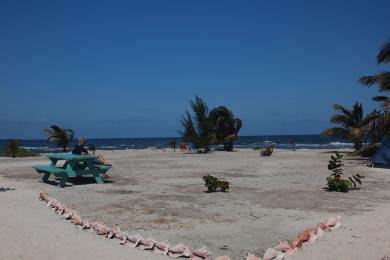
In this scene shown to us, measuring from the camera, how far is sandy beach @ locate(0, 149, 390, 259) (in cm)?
490

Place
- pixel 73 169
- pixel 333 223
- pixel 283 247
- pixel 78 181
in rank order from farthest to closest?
pixel 78 181 < pixel 73 169 < pixel 333 223 < pixel 283 247

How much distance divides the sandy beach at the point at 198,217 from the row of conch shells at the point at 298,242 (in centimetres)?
10

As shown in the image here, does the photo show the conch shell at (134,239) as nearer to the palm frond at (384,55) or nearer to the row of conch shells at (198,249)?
the row of conch shells at (198,249)

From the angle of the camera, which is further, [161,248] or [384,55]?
[384,55]

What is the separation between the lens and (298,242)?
4855 millimetres

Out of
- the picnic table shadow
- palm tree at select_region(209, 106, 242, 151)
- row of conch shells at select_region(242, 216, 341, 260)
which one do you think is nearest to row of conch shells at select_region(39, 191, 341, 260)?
row of conch shells at select_region(242, 216, 341, 260)

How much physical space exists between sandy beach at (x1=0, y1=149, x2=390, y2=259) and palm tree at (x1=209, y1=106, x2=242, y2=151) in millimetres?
21044

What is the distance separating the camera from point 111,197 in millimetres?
8930

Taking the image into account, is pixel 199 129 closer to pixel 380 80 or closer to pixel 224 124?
pixel 224 124

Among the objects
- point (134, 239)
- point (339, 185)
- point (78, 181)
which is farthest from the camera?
point (78, 181)

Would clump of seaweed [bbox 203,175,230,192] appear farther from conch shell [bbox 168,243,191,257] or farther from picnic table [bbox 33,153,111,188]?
conch shell [bbox 168,243,191,257]

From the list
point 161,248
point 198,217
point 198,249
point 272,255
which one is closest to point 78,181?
point 198,217

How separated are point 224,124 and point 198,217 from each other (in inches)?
1034

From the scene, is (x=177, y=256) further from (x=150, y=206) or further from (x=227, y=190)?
(x=227, y=190)
